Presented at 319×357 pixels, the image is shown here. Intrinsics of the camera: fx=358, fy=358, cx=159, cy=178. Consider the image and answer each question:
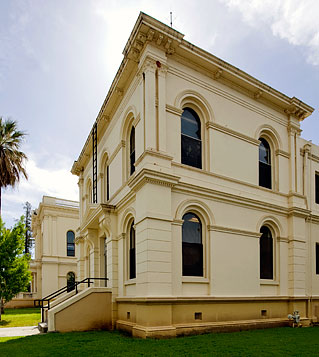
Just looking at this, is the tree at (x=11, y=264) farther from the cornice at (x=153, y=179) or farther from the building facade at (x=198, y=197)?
the cornice at (x=153, y=179)

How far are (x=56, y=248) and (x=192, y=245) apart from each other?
27.2 metres

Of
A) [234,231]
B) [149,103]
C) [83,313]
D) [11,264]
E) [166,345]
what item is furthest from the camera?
[11,264]

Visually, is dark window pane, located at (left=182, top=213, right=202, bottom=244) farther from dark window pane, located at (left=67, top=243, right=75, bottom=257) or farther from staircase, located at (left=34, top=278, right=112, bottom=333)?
dark window pane, located at (left=67, top=243, right=75, bottom=257)

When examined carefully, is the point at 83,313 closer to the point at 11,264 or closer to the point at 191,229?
the point at 191,229

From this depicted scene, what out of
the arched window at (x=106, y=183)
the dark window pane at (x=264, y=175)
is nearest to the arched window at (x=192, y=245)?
the dark window pane at (x=264, y=175)

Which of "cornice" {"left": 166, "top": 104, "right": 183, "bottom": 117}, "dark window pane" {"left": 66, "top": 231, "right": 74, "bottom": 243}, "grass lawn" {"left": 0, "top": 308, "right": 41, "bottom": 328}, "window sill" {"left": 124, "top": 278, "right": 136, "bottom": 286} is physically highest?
"cornice" {"left": 166, "top": 104, "right": 183, "bottom": 117}

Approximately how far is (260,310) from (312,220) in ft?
19.0

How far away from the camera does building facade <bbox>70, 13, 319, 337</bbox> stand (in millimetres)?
11734

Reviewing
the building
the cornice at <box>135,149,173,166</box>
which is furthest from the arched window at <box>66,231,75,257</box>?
the cornice at <box>135,149,173,166</box>

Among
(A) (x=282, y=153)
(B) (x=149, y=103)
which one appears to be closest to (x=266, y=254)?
(A) (x=282, y=153)

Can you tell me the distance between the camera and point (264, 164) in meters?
16.1

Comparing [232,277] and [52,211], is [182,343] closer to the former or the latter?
[232,277]

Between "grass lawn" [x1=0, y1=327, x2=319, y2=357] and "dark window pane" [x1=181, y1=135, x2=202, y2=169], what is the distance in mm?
6003

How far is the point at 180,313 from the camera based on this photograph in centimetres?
1162
